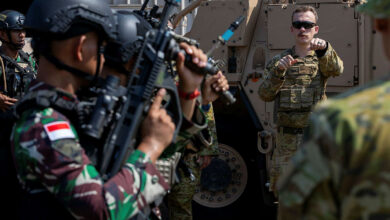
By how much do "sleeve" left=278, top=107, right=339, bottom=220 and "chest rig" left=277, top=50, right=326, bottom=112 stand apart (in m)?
3.55

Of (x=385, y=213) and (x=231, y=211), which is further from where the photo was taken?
(x=231, y=211)

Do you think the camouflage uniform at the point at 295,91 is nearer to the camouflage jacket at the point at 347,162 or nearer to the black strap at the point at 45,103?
the black strap at the point at 45,103

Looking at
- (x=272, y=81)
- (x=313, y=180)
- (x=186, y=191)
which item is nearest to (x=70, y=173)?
(x=313, y=180)

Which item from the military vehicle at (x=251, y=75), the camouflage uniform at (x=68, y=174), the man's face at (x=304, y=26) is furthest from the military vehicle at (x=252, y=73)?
the camouflage uniform at (x=68, y=174)

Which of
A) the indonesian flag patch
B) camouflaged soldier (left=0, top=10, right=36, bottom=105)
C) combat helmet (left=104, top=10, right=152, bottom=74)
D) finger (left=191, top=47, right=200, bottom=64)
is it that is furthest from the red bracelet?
camouflaged soldier (left=0, top=10, right=36, bottom=105)

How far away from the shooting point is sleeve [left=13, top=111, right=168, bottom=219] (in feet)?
5.98

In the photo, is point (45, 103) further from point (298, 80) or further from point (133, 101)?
point (298, 80)

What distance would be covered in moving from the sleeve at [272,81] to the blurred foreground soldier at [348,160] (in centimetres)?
340

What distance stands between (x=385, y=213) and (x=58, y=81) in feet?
4.35

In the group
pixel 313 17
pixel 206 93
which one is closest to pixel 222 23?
pixel 313 17

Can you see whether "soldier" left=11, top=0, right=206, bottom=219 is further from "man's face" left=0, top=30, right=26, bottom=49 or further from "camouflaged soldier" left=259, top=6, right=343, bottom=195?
"man's face" left=0, top=30, right=26, bottom=49

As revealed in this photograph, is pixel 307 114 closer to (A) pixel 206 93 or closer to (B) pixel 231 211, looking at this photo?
(B) pixel 231 211

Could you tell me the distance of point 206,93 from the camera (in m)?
2.58

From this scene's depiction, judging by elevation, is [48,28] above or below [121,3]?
below
